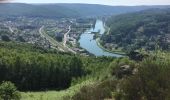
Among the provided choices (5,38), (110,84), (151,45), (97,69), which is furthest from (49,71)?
(151,45)

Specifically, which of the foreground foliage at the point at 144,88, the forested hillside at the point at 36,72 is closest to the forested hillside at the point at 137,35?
the forested hillside at the point at 36,72

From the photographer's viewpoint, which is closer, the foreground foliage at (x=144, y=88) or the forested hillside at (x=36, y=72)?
the foreground foliage at (x=144, y=88)

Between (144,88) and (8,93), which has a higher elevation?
(144,88)

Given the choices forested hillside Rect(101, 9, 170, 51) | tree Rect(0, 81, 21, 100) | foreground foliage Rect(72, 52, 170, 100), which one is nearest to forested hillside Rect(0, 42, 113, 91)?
tree Rect(0, 81, 21, 100)

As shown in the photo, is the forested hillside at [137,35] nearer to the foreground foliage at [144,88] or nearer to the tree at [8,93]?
the tree at [8,93]

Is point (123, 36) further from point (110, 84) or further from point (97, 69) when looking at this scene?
point (110, 84)

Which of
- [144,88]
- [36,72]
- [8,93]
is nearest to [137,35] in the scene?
[36,72]

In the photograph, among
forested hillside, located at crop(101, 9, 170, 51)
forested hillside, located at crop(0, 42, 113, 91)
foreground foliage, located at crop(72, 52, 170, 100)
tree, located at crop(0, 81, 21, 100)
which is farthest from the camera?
forested hillside, located at crop(101, 9, 170, 51)

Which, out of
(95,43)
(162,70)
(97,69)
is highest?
(162,70)

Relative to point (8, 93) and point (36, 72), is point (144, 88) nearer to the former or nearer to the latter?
point (8, 93)

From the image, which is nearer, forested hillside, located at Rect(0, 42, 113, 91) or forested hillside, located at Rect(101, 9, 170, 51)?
forested hillside, located at Rect(0, 42, 113, 91)

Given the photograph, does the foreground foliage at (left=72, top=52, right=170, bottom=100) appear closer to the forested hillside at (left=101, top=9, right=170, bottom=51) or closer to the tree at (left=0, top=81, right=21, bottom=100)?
the tree at (left=0, top=81, right=21, bottom=100)
